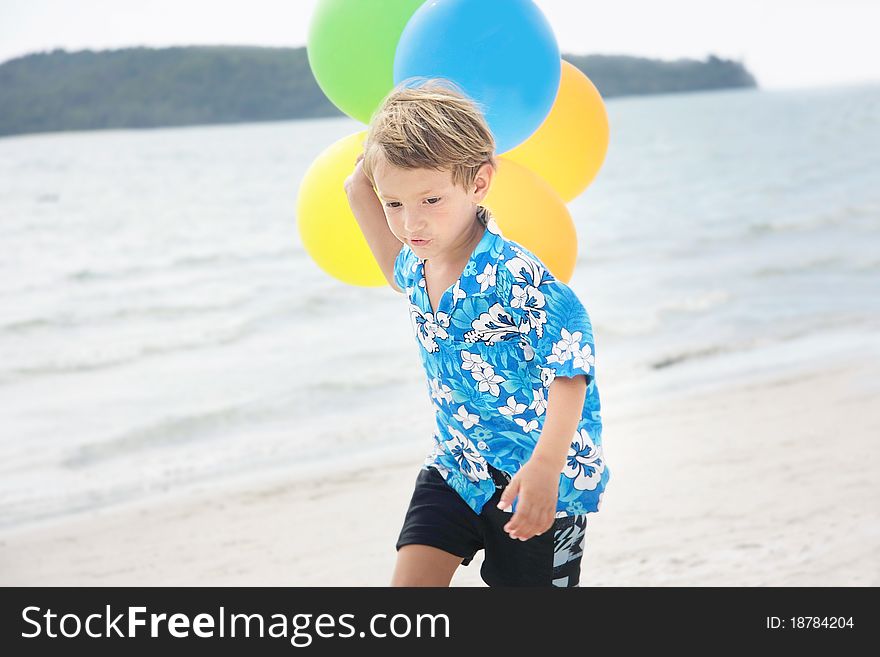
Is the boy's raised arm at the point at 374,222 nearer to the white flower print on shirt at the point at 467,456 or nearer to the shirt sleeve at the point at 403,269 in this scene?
the shirt sleeve at the point at 403,269

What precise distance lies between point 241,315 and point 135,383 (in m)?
2.90

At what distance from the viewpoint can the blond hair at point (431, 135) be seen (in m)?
1.95

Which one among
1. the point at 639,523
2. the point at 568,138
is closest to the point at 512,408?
the point at 568,138

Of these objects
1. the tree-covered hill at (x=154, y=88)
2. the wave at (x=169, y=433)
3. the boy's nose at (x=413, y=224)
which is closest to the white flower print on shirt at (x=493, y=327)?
the boy's nose at (x=413, y=224)

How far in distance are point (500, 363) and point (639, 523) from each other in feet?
8.59

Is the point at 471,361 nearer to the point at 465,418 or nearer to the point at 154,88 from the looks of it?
the point at 465,418

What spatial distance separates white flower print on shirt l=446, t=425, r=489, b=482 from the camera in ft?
7.23

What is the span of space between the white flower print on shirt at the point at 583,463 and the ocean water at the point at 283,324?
3744 millimetres

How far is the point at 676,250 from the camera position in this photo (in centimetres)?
1549

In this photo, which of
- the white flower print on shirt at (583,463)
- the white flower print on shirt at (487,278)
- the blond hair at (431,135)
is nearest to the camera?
the blond hair at (431,135)

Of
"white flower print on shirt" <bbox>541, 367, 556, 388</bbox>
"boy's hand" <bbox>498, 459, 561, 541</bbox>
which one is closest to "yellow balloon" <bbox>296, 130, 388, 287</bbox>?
"white flower print on shirt" <bbox>541, 367, 556, 388</bbox>

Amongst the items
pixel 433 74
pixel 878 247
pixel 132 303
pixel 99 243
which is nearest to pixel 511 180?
pixel 433 74

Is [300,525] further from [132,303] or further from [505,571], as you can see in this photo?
[132,303]

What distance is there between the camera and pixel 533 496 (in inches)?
77.2
